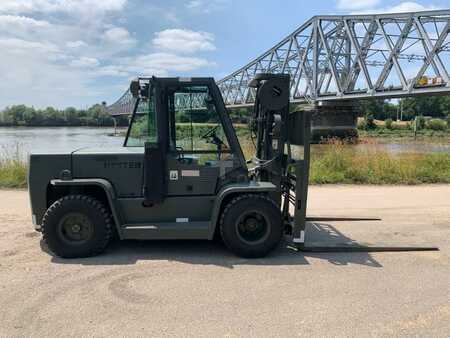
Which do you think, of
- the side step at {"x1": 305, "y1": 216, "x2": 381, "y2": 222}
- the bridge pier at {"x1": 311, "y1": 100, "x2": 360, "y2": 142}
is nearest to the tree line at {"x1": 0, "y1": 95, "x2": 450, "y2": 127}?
the bridge pier at {"x1": 311, "y1": 100, "x2": 360, "y2": 142}

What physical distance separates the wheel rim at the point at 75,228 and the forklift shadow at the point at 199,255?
239mm

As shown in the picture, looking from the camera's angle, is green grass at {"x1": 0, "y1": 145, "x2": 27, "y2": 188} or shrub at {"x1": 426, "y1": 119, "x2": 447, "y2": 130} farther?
shrub at {"x1": 426, "y1": 119, "x2": 447, "y2": 130}

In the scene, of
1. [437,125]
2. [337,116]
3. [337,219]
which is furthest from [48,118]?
[337,219]

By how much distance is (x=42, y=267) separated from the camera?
4715mm

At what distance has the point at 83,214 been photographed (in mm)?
4977

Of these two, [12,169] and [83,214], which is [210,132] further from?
[12,169]

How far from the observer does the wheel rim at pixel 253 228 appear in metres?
5.06

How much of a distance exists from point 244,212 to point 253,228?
27 cm

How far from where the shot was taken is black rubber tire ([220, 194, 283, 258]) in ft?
16.4

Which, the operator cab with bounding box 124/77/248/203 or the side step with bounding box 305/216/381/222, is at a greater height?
the operator cab with bounding box 124/77/248/203

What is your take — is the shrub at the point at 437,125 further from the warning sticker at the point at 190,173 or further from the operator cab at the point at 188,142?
the warning sticker at the point at 190,173

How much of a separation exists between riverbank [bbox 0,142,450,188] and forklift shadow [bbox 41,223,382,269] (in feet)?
19.1

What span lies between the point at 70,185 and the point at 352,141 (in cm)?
1190

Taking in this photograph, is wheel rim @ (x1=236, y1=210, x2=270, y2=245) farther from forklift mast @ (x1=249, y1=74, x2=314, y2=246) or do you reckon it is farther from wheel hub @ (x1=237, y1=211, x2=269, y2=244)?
forklift mast @ (x1=249, y1=74, x2=314, y2=246)
